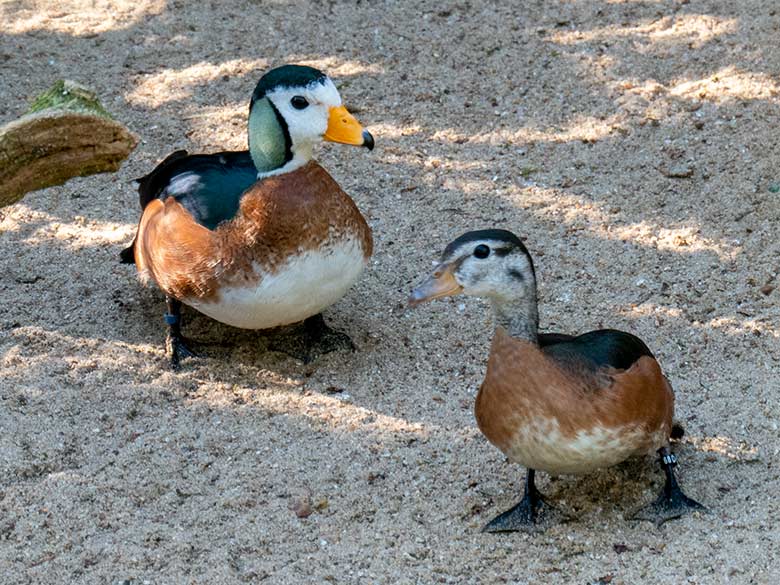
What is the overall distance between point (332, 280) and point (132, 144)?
1.09 meters

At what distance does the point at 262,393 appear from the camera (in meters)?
5.68

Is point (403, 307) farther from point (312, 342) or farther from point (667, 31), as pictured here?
point (667, 31)

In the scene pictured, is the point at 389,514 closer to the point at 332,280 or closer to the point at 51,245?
the point at 332,280

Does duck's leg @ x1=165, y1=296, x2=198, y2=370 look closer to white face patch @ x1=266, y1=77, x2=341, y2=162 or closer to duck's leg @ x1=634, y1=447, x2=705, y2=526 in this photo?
white face patch @ x1=266, y1=77, x2=341, y2=162

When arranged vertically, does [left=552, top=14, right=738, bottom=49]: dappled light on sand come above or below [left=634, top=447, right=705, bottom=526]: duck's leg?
above

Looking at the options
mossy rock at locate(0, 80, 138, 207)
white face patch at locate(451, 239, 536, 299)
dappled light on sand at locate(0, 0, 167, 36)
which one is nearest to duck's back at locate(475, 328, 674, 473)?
white face patch at locate(451, 239, 536, 299)

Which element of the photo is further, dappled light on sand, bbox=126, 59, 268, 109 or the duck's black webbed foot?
dappled light on sand, bbox=126, 59, 268, 109

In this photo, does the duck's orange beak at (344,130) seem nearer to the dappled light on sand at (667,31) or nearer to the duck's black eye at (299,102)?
the duck's black eye at (299,102)

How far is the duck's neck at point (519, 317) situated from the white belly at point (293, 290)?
117cm

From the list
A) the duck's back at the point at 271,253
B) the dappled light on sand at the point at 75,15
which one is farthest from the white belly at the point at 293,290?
the dappled light on sand at the point at 75,15

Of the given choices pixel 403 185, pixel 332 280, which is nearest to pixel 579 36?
pixel 403 185

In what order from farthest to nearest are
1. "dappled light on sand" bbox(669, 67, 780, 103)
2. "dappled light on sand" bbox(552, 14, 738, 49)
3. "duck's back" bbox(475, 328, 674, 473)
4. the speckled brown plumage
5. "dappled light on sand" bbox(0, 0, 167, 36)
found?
"dappled light on sand" bbox(0, 0, 167, 36)
"dappled light on sand" bbox(552, 14, 738, 49)
"dappled light on sand" bbox(669, 67, 780, 103)
the speckled brown plumage
"duck's back" bbox(475, 328, 674, 473)

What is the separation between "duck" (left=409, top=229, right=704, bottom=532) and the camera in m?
4.32

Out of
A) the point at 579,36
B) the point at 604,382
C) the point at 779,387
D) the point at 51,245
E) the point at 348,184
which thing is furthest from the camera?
the point at 579,36
